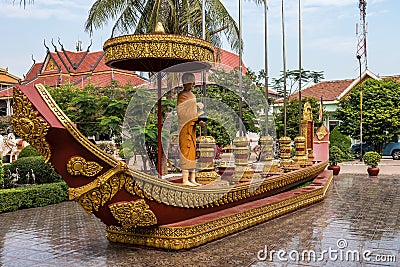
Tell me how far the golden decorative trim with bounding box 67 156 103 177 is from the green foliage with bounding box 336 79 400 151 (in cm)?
1901

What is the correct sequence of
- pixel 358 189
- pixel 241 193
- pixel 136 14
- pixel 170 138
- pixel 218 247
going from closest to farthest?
pixel 218 247 → pixel 241 193 → pixel 170 138 → pixel 358 189 → pixel 136 14

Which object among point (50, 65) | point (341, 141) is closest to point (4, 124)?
point (50, 65)

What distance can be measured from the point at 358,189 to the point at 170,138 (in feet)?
15.9

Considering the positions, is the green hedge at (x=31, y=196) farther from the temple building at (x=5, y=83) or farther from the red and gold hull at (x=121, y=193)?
the temple building at (x=5, y=83)

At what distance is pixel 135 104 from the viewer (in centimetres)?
1086

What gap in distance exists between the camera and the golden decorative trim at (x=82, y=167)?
176 inches

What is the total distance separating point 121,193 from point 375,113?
19054 millimetres

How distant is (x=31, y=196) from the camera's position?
866 centimetres

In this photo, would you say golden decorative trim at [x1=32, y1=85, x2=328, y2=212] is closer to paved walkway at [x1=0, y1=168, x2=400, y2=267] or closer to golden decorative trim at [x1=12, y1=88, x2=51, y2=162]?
golden decorative trim at [x1=12, y1=88, x2=51, y2=162]

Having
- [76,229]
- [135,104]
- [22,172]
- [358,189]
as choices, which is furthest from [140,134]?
[358,189]

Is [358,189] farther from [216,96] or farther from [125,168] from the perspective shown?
[125,168]

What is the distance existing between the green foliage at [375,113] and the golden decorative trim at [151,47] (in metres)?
18.0

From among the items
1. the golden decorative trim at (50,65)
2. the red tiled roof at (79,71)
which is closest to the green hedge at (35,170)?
the red tiled roof at (79,71)

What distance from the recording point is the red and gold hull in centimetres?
420
